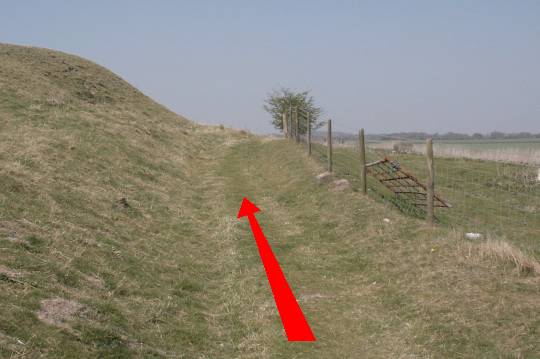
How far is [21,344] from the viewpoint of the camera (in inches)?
196

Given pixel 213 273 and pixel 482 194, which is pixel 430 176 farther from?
pixel 482 194

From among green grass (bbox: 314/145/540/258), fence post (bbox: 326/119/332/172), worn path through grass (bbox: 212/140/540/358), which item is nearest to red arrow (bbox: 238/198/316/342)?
worn path through grass (bbox: 212/140/540/358)

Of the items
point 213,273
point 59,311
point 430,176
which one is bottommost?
point 213,273

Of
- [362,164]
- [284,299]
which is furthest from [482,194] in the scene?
[284,299]

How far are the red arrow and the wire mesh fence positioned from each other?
12.4ft

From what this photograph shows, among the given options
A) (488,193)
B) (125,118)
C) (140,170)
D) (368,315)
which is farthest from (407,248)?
(125,118)

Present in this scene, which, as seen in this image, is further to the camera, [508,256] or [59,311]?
[508,256]

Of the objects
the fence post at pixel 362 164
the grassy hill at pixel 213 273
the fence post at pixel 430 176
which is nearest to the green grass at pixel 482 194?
the fence post at pixel 362 164

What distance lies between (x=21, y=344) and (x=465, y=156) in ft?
105

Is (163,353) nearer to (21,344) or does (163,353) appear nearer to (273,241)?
(21,344)

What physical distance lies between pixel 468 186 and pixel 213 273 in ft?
57.3

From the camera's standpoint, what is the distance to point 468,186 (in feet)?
78.5

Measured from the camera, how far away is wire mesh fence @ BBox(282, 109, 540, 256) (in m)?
15.1

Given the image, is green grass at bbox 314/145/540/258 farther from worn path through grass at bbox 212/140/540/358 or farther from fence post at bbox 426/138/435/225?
worn path through grass at bbox 212/140/540/358
